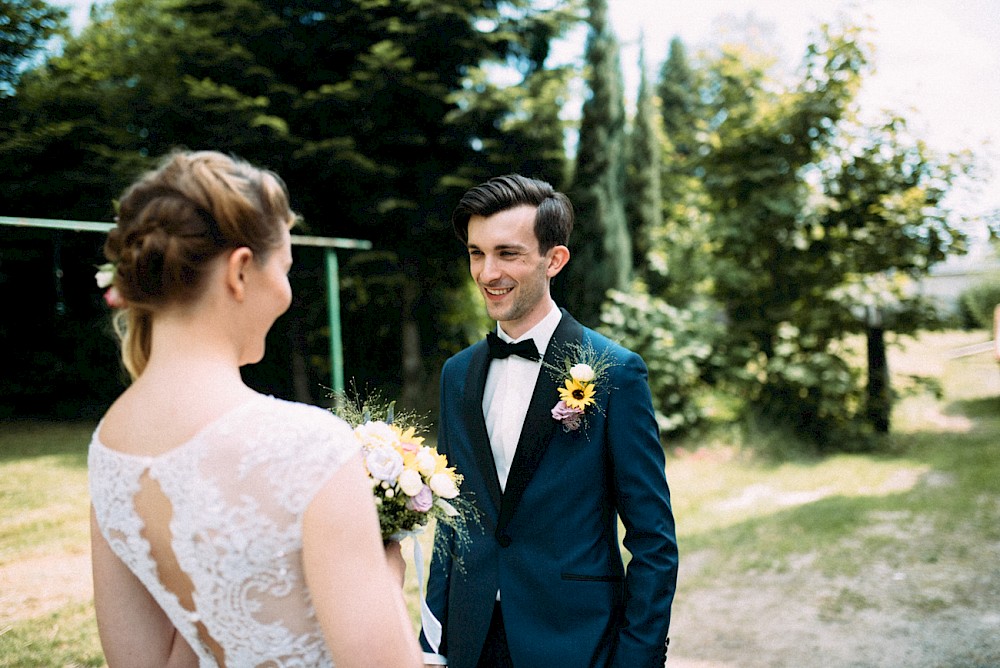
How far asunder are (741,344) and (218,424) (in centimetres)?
957

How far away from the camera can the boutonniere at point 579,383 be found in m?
Answer: 1.94

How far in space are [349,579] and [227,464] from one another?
0.26m

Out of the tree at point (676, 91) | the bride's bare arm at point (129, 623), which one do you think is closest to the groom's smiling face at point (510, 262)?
the bride's bare arm at point (129, 623)

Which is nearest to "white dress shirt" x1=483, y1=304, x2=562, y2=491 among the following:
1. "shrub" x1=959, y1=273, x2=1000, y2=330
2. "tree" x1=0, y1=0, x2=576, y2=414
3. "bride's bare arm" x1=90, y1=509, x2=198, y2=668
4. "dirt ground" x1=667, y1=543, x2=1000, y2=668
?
"bride's bare arm" x1=90, y1=509, x2=198, y2=668

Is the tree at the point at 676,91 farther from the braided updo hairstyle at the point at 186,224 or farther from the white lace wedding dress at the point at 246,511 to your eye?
the white lace wedding dress at the point at 246,511

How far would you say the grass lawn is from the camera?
13.5ft

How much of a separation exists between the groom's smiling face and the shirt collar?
5 cm

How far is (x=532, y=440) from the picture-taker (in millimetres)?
2004

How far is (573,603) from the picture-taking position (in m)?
1.92

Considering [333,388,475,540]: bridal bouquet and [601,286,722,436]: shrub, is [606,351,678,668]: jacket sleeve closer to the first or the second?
[333,388,475,540]: bridal bouquet

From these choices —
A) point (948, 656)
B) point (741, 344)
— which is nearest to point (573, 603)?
point (948, 656)

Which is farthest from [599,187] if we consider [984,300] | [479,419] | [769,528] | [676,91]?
[676,91]

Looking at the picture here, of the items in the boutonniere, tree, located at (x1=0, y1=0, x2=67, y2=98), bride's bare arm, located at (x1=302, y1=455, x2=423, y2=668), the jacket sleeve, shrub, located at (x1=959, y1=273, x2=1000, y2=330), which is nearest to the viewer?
bride's bare arm, located at (x1=302, y1=455, x2=423, y2=668)

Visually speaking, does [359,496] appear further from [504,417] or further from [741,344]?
[741,344]
